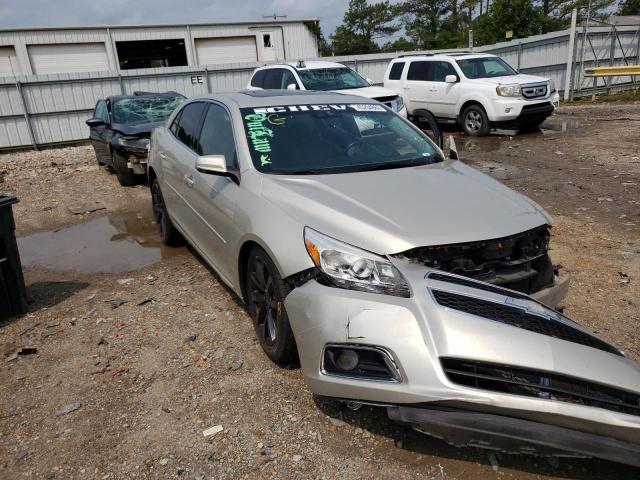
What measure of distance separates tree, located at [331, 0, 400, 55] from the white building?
1158 inches

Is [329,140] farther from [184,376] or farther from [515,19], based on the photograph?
[515,19]

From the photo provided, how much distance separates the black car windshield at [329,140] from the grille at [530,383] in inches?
69.1

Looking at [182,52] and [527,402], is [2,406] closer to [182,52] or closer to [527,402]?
[527,402]

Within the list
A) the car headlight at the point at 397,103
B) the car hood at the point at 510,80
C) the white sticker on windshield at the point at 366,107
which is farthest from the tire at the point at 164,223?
the car hood at the point at 510,80

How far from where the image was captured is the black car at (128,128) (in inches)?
360

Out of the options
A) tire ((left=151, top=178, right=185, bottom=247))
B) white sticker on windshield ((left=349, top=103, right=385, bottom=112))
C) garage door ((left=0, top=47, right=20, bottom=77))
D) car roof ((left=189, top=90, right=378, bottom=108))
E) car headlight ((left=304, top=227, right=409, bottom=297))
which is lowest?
tire ((left=151, top=178, right=185, bottom=247))

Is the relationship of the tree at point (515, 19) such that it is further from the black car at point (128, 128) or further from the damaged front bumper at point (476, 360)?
the damaged front bumper at point (476, 360)

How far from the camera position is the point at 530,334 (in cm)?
228

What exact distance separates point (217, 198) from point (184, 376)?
1.26 meters

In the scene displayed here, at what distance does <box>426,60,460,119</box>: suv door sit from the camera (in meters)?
13.1

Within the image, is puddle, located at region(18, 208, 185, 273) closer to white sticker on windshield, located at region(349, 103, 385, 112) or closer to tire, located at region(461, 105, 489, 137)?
A: white sticker on windshield, located at region(349, 103, 385, 112)

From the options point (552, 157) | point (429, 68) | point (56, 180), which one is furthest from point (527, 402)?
point (429, 68)

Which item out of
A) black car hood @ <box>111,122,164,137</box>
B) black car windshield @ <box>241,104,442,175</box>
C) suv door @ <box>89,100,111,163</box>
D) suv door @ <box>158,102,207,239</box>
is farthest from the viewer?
suv door @ <box>89,100,111,163</box>

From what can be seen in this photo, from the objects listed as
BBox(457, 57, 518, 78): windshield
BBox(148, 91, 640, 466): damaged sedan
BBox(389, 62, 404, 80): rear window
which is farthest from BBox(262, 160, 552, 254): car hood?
BBox(389, 62, 404, 80): rear window
